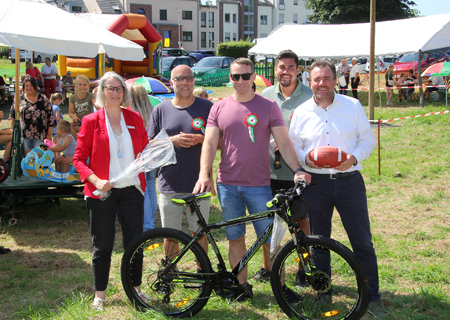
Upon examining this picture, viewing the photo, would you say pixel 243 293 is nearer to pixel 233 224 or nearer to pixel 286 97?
pixel 233 224

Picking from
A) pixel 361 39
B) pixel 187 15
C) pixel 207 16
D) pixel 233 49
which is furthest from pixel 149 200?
pixel 207 16

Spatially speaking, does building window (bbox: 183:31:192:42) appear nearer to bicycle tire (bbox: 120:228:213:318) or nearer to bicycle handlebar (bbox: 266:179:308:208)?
bicycle tire (bbox: 120:228:213:318)

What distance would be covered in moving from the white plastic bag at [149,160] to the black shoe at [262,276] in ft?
4.83

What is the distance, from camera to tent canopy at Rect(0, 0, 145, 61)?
21.8 feet

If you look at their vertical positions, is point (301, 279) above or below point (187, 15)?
below

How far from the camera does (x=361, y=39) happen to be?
18859 millimetres

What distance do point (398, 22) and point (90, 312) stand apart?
18.9 metres

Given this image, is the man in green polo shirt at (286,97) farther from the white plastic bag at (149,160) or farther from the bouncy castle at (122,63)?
the bouncy castle at (122,63)

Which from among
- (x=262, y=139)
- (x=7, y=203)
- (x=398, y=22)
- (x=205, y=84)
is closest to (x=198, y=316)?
(x=262, y=139)

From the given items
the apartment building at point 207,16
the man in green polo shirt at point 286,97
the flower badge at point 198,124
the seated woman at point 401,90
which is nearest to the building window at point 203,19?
the apartment building at point 207,16

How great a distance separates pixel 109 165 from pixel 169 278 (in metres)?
1.05

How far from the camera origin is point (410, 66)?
896 inches

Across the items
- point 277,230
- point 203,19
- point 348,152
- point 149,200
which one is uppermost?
point 203,19

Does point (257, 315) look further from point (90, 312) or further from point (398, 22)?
point (398, 22)
